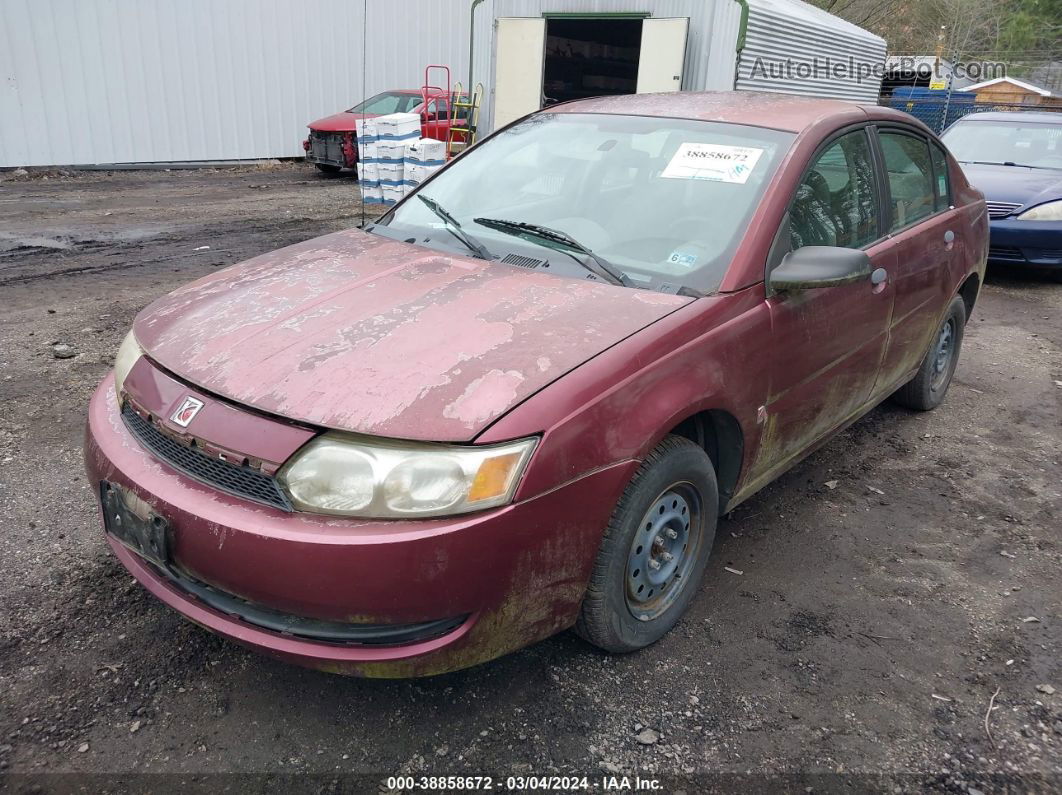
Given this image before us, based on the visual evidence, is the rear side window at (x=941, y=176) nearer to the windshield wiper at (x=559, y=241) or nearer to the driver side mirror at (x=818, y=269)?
the driver side mirror at (x=818, y=269)

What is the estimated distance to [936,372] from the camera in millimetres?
4605

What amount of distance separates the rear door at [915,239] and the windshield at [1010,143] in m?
5.37

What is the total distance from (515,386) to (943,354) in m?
3.60

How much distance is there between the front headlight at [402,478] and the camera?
187cm

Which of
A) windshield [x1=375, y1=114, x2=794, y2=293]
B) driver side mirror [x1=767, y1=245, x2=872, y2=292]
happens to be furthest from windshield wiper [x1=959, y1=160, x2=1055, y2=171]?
driver side mirror [x1=767, y1=245, x2=872, y2=292]

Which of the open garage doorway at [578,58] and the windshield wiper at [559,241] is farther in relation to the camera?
the open garage doorway at [578,58]

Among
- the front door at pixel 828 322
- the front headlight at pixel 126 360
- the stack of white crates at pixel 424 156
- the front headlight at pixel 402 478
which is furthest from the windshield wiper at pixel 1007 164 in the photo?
the front headlight at pixel 126 360

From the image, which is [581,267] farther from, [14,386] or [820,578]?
[14,386]

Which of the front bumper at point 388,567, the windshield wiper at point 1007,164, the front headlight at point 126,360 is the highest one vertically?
the windshield wiper at point 1007,164

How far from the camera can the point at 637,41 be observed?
1605 centimetres

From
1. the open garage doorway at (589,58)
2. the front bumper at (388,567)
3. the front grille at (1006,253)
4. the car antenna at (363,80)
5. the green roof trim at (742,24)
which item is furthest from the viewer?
the open garage doorway at (589,58)

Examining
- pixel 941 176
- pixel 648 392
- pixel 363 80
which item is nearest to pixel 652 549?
pixel 648 392

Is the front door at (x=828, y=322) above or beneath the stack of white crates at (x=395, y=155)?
above

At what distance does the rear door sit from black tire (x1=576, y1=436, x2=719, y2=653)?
1.54m
